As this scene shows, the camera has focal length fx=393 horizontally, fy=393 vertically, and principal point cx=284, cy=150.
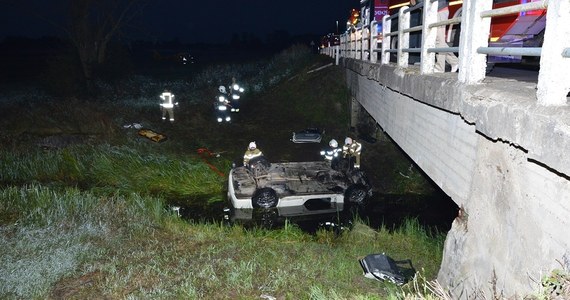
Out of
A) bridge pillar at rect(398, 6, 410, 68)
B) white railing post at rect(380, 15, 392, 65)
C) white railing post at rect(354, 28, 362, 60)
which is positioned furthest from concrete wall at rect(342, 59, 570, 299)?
white railing post at rect(354, 28, 362, 60)

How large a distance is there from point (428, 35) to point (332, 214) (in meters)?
5.81

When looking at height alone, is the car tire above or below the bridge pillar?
below

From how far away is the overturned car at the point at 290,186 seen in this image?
31.5ft

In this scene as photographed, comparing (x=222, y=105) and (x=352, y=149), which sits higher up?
(x=222, y=105)

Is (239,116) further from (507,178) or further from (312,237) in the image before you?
(507,178)

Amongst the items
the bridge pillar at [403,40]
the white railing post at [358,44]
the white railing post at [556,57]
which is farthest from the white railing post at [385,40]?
the white railing post at [556,57]

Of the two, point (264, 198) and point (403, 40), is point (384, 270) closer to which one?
point (403, 40)

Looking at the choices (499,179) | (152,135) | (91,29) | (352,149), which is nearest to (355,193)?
(352,149)

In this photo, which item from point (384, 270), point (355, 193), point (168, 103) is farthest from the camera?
point (168, 103)

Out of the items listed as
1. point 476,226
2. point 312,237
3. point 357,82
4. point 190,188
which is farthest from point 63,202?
point 357,82

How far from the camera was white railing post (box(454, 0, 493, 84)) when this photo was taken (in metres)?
3.48

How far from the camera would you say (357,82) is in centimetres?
1280

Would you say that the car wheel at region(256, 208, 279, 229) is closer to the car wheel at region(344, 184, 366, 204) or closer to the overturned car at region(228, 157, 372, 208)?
the overturned car at region(228, 157, 372, 208)

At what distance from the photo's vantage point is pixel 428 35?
16.5 feet
